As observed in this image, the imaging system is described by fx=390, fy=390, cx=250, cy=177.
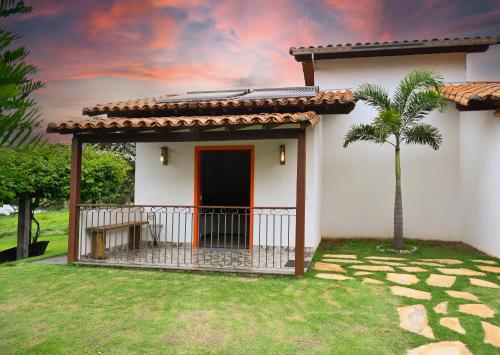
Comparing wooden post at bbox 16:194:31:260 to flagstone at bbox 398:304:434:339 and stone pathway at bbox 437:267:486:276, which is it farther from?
stone pathway at bbox 437:267:486:276

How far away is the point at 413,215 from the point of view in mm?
10445

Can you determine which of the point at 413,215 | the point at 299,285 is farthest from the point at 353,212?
the point at 299,285

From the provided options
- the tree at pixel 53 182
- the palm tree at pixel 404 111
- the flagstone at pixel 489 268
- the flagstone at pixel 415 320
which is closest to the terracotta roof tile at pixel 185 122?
the tree at pixel 53 182

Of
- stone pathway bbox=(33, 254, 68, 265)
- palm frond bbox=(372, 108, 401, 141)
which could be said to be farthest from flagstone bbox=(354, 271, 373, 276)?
stone pathway bbox=(33, 254, 68, 265)

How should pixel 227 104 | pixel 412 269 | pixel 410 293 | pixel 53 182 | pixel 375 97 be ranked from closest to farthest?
pixel 410 293
pixel 412 269
pixel 227 104
pixel 375 97
pixel 53 182

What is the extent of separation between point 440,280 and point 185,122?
4952 mm

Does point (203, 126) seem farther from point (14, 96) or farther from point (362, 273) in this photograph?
point (14, 96)

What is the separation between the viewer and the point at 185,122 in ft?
22.6

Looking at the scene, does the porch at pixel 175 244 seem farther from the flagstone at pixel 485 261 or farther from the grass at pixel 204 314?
the flagstone at pixel 485 261

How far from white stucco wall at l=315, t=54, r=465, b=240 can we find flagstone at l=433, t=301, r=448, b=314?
5706 mm

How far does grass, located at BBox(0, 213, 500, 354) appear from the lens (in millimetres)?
3957

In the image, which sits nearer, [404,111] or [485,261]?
[485,261]

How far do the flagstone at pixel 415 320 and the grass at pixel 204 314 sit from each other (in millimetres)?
95

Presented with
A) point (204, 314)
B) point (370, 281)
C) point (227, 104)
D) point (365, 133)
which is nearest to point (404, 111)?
point (365, 133)
